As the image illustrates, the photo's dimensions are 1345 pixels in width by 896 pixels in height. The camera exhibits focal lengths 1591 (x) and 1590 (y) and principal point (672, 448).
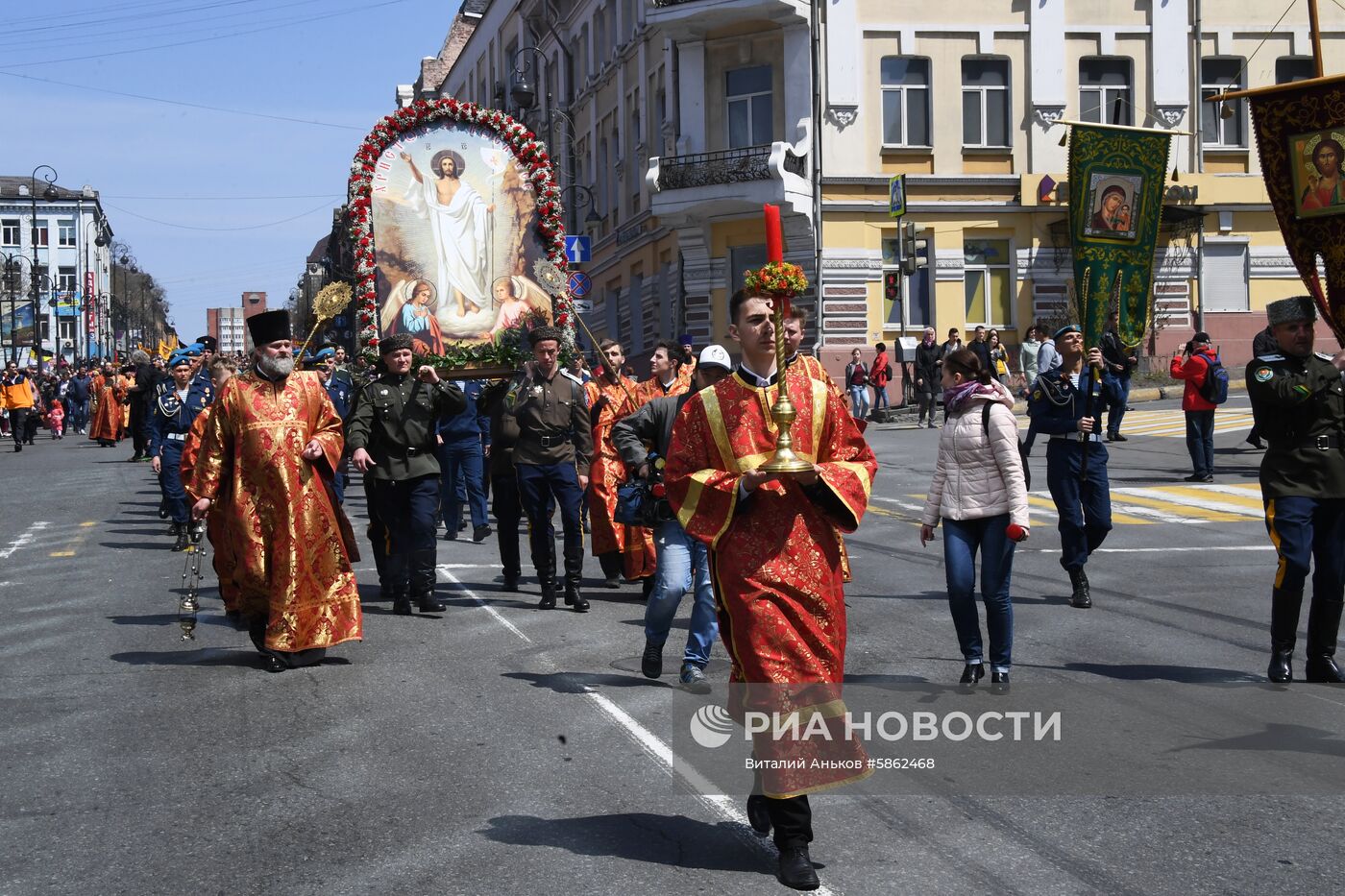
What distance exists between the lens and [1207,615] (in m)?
10.3

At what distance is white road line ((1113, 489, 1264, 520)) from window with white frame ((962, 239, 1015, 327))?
57.5 ft

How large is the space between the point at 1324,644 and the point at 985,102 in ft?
94.3

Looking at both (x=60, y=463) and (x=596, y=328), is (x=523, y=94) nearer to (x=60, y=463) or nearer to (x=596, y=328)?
(x=60, y=463)

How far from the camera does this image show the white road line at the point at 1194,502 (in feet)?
52.9

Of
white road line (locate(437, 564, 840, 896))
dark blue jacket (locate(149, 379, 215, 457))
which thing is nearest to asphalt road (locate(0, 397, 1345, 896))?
white road line (locate(437, 564, 840, 896))

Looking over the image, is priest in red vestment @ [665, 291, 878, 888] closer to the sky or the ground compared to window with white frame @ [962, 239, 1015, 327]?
closer to the ground

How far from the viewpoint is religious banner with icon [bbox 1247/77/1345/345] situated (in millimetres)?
8125

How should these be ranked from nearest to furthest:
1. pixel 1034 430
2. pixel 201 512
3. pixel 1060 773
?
pixel 1060 773, pixel 201 512, pixel 1034 430

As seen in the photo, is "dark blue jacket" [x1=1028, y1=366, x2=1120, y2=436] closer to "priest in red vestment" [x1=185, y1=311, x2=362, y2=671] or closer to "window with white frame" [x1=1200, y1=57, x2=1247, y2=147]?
"priest in red vestment" [x1=185, y1=311, x2=362, y2=671]

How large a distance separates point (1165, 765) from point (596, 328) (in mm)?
41734

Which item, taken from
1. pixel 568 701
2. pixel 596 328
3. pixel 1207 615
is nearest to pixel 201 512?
pixel 568 701

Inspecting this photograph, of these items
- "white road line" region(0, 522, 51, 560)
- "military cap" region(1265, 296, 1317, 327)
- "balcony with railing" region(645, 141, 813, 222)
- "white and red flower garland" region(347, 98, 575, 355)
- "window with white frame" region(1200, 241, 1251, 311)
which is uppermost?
"balcony with railing" region(645, 141, 813, 222)

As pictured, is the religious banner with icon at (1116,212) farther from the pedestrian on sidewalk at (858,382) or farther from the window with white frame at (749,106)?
the window with white frame at (749,106)

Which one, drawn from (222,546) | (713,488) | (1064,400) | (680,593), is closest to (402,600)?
(222,546)
